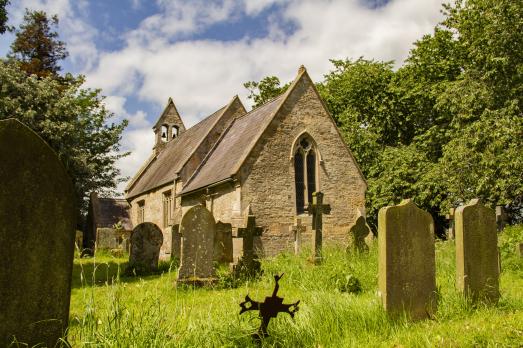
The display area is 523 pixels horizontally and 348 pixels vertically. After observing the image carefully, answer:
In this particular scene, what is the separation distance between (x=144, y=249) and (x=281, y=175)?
6950 mm

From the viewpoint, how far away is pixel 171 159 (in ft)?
90.0

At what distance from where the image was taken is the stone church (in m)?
17.3

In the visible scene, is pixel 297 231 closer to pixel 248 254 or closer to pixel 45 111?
pixel 248 254

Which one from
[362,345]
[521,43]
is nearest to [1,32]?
[362,345]

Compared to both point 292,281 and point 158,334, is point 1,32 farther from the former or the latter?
point 158,334

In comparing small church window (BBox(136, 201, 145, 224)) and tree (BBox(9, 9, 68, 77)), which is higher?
tree (BBox(9, 9, 68, 77))

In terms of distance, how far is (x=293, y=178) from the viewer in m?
18.1

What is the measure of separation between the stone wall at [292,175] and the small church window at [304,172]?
0.28m

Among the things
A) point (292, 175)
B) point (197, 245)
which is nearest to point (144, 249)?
point (197, 245)

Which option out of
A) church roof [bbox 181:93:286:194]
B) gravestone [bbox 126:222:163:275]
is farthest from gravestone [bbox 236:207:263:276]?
church roof [bbox 181:93:286:194]

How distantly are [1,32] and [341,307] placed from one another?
14.3 meters

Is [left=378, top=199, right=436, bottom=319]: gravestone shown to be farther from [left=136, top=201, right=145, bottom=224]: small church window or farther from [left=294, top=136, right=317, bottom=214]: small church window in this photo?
[left=136, top=201, right=145, bottom=224]: small church window

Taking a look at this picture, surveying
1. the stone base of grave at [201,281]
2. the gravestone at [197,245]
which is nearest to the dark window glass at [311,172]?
the gravestone at [197,245]

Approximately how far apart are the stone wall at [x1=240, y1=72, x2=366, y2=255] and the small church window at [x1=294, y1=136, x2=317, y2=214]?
0.28 meters
